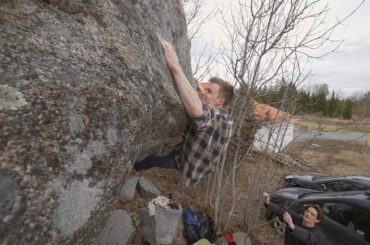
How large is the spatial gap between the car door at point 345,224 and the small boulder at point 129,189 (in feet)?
13.4

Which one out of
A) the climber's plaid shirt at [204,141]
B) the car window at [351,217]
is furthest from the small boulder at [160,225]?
the climber's plaid shirt at [204,141]

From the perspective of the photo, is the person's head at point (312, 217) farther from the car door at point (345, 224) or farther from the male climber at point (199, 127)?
the male climber at point (199, 127)

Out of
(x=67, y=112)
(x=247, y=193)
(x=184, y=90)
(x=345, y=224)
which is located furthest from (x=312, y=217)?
(x=247, y=193)

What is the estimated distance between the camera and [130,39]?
2229 mm

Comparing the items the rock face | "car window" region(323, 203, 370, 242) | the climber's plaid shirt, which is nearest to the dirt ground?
"car window" region(323, 203, 370, 242)

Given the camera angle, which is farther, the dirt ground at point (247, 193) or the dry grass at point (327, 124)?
the dirt ground at point (247, 193)

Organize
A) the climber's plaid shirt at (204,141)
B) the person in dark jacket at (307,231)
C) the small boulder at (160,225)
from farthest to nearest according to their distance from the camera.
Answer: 1. the small boulder at (160,225)
2. the person in dark jacket at (307,231)
3. the climber's plaid shirt at (204,141)

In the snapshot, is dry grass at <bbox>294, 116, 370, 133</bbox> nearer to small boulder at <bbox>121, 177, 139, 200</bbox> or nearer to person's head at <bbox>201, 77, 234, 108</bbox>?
person's head at <bbox>201, 77, 234, 108</bbox>

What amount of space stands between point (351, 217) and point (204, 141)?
464 centimetres

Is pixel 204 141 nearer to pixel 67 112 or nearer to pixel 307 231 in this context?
pixel 67 112

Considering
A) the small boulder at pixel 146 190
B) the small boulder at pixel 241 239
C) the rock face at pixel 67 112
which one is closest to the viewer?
the rock face at pixel 67 112

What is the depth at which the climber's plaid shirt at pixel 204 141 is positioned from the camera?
279 cm

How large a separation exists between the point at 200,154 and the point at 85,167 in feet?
4.93

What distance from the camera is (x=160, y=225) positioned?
642 cm
